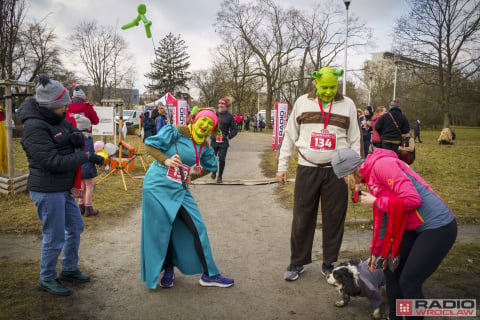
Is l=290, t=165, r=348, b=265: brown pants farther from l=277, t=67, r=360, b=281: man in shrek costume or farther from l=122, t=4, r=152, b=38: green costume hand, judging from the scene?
l=122, t=4, r=152, b=38: green costume hand

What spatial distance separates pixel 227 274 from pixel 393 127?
21.8ft

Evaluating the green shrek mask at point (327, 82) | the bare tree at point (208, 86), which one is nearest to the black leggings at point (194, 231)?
the green shrek mask at point (327, 82)

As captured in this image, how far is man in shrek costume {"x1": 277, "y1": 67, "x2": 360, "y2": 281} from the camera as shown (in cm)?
386

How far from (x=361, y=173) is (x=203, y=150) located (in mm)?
1774

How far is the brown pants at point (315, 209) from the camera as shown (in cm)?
389

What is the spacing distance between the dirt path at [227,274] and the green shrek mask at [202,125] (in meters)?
1.63

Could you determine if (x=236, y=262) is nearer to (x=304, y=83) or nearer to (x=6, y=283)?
(x=6, y=283)

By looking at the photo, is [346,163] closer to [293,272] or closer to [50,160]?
[293,272]

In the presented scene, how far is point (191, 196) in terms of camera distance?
3764 mm

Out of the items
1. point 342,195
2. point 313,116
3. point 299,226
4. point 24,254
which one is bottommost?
point 24,254

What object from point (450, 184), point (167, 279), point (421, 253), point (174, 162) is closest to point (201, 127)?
point (174, 162)

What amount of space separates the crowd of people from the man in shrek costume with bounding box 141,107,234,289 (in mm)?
10

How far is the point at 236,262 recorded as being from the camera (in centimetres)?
452

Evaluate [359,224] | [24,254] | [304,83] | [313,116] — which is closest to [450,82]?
[304,83]
